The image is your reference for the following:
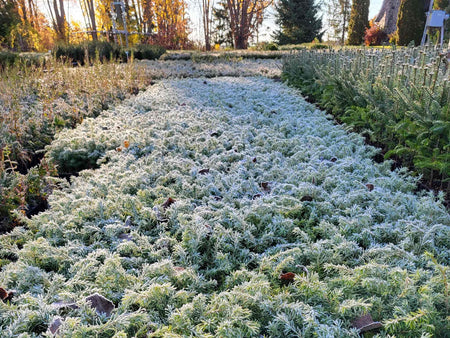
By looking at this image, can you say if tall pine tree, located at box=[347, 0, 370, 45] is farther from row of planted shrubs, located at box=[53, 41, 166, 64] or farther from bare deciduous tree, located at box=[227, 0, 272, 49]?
row of planted shrubs, located at box=[53, 41, 166, 64]

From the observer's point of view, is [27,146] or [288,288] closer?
[288,288]

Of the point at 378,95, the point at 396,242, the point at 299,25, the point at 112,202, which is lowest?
the point at 396,242

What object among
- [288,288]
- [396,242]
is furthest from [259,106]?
[288,288]

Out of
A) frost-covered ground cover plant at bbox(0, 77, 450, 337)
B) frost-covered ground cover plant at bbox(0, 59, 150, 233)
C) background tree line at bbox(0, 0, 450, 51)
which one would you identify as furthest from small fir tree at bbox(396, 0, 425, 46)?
frost-covered ground cover plant at bbox(0, 77, 450, 337)

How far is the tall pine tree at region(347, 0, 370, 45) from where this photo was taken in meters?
24.0

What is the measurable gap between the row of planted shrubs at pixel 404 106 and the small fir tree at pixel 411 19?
615 inches

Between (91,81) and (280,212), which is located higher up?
(91,81)

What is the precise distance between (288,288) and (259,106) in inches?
156

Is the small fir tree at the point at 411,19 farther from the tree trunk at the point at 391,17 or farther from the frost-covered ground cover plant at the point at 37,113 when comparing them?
the frost-covered ground cover plant at the point at 37,113

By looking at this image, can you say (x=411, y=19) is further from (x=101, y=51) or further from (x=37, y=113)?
(x=37, y=113)

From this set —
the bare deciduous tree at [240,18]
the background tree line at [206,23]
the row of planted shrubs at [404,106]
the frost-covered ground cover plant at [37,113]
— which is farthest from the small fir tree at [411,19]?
the frost-covered ground cover plant at [37,113]

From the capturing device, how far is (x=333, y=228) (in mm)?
1865

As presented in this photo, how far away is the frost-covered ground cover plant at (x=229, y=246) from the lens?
1.29m

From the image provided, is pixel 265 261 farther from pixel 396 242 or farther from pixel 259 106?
pixel 259 106
